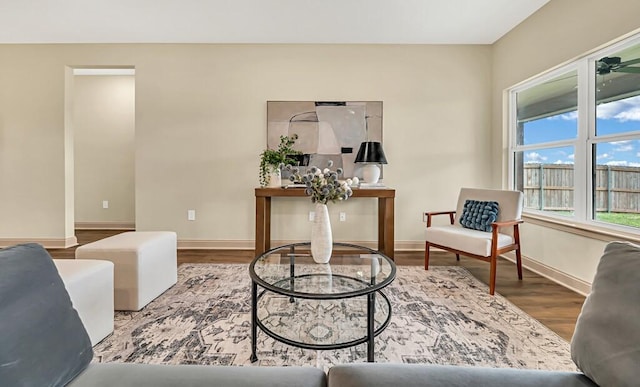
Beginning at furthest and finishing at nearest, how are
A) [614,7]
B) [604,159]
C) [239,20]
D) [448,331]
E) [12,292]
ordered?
[239,20] < [604,159] < [614,7] < [448,331] < [12,292]

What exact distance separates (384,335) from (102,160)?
208 inches

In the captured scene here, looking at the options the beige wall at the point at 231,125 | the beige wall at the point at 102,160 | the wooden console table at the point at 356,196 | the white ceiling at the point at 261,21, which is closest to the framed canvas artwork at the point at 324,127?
the beige wall at the point at 231,125

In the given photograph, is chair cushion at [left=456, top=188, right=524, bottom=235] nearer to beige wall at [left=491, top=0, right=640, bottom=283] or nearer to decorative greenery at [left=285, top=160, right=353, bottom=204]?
beige wall at [left=491, top=0, right=640, bottom=283]

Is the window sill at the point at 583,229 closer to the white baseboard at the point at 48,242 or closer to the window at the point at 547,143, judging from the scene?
the window at the point at 547,143

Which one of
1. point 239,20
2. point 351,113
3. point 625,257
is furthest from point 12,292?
point 351,113

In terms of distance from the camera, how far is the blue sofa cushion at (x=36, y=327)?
28.0 inches

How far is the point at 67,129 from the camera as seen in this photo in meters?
3.86

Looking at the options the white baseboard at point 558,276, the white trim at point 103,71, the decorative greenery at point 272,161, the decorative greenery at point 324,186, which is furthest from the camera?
the white trim at point 103,71

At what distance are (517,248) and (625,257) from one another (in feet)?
7.02

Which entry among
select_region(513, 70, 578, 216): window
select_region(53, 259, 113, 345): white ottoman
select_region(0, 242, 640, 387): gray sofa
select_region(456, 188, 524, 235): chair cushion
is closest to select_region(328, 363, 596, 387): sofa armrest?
select_region(0, 242, 640, 387): gray sofa

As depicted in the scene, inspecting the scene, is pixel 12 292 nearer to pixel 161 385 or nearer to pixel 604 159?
pixel 161 385

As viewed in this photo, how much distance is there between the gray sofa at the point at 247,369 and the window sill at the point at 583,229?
72.3 inches

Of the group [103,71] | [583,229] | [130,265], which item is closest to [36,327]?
[130,265]

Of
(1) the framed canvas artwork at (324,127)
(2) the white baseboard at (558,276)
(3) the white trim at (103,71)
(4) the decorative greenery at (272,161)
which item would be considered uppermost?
(3) the white trim at (103,71)
